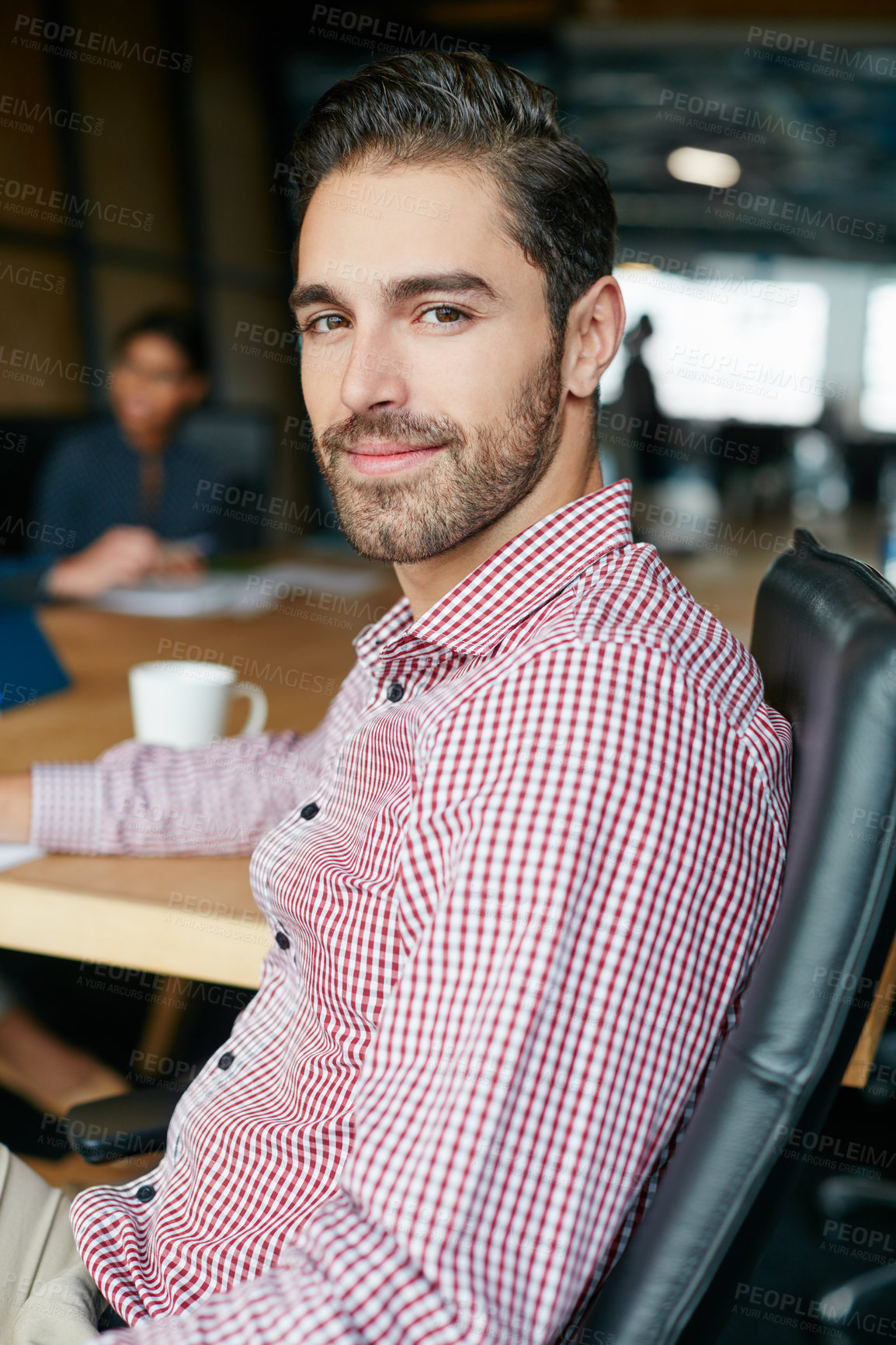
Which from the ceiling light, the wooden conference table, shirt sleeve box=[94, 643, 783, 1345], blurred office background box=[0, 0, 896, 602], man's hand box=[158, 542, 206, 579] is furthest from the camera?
the ceiling light

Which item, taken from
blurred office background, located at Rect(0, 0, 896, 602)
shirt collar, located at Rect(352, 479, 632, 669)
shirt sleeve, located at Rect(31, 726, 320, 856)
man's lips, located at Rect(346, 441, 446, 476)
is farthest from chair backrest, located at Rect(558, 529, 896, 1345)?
blurred office background, located at Rect(0, 0, 896, 602)

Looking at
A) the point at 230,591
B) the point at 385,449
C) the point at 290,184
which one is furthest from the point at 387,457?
the point at 230,591

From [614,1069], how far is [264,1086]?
35 cm

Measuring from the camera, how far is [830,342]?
14.1 m

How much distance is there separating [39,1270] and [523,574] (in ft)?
2.21

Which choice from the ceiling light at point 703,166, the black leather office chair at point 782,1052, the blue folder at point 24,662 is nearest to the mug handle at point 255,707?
the blue folder at point 24,662

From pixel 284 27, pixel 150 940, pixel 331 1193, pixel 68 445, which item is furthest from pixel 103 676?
pixel 284 27

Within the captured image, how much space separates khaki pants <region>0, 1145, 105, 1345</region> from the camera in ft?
2.75

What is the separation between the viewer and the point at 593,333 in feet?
3.05

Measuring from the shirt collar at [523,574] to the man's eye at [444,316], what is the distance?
0.52 ft

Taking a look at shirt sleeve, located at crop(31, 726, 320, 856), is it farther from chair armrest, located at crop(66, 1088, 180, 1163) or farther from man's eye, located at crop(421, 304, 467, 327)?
A: man's eye, located at crop(421, 304, 467, 327)

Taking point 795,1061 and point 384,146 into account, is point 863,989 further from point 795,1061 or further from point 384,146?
point 384,146

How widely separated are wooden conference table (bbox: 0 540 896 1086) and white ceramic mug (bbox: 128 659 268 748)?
0.13 m

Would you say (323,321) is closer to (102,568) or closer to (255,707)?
(255,707)
